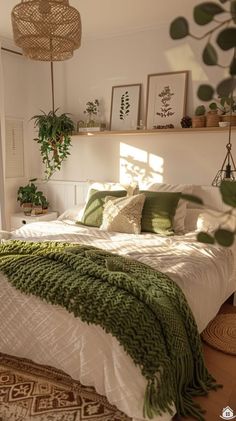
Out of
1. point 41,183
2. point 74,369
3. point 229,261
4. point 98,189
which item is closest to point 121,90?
point 98,189

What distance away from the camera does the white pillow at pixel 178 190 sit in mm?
3031

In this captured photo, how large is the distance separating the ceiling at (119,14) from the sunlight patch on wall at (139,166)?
121 centimetres

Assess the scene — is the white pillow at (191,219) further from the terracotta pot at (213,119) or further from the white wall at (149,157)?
the terracotta pot at (213,119)

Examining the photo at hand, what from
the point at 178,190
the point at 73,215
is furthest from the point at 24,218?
the point at 178,190

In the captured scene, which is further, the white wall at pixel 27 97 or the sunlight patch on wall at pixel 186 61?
the white wall at pixel 27 97

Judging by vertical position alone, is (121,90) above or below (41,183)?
above

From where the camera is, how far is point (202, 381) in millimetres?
1898

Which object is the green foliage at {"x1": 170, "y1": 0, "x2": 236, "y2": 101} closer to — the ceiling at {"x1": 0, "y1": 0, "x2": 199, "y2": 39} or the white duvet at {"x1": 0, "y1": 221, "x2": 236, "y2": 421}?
the white duvet at {"x1": 0, "y1": 221, "x2": 236, "y2": 421}

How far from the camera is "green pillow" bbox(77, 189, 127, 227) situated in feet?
10.4

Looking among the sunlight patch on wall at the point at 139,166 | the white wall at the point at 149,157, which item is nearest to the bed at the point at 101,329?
the white wall at the point at 149,157

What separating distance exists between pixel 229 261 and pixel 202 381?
3.33ft

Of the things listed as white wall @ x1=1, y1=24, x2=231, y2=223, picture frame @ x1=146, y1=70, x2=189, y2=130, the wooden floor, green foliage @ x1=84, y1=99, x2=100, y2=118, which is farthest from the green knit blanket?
green foliage @ x1=84, y1=99, x2=100, y2=118

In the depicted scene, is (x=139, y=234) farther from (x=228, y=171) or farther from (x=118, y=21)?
(x=118, y=21)

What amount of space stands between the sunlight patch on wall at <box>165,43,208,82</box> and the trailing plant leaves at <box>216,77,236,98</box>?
3.00m
